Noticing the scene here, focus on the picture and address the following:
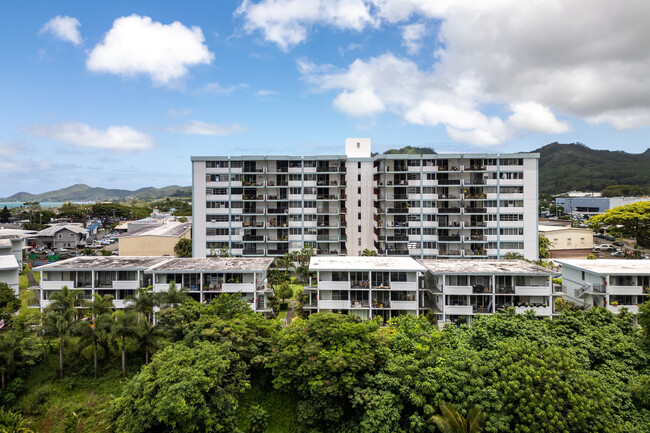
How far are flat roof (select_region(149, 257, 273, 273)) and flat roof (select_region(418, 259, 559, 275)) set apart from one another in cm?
1566

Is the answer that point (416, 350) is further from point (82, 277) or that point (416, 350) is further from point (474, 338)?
point (82, 277)

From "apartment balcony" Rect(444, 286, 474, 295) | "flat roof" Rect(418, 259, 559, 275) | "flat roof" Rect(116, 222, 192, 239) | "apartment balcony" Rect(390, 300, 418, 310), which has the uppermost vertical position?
"flat roof" Rect(116, 222, 192, 239)

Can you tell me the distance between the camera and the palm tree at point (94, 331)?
25.8 meters

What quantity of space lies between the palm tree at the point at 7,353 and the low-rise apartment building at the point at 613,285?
45872 mm

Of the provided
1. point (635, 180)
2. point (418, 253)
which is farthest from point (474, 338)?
point (635, 180)

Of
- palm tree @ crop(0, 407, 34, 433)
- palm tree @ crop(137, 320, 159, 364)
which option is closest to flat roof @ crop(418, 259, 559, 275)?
palm tree @ crop(137, 320, 159, 364)

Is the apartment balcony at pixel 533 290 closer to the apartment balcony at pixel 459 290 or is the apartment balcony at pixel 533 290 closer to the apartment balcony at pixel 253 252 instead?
the apartment balcony at pixel 459 290

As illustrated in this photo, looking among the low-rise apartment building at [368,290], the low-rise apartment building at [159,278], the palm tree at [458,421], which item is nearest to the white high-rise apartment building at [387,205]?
the low-rise apartment building at [159,278]

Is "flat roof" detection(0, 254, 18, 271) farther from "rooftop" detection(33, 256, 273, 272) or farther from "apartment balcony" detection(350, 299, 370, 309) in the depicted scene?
"apartment balcony" detection(350, 299, 370, 309)

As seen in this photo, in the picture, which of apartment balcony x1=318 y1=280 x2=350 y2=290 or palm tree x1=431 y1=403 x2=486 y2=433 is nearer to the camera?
palm tree x1=431 y1=403 x2=486 y2=433

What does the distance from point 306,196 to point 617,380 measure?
39274mm

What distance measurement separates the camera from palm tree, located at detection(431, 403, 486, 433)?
714 inches

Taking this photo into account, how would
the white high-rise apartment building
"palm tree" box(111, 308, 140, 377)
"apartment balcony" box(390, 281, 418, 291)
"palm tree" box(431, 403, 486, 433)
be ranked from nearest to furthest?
1. "palm tree" box(431, 403, 486, 433)
2. "palm tree" box(111, 308, 140, 377)
3. "apartment balcony" box(390, 281, 418, 291)
4. the white high-rise apartment building

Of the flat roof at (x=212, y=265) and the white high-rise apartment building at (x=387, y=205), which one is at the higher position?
the white high-rise apartment building at (x=387, y=205)
